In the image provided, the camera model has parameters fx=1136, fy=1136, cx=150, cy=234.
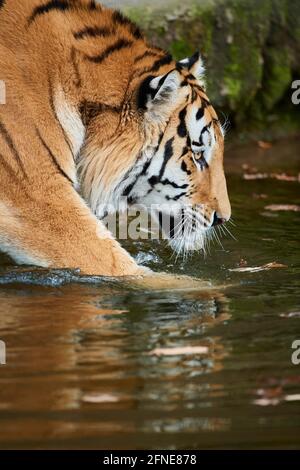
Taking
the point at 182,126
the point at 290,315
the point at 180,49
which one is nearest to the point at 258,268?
the point at 182,126

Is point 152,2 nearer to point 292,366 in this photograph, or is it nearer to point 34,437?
point 292,366

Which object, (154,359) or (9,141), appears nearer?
(154,359)

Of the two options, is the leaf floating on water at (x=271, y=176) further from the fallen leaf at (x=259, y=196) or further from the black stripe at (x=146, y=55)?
the black stripe at (x=146, y=55)

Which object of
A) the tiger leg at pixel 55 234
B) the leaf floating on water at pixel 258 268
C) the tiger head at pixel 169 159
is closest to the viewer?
the tiger leg at pixel 55 234

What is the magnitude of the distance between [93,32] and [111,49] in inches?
4.9

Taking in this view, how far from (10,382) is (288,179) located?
499 cm

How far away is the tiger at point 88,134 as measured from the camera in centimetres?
531

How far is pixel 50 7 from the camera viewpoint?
218 inches

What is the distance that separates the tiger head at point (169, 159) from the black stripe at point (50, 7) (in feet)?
1.84

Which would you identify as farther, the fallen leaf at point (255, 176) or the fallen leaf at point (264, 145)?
the fallen leaf at point (264, 145)

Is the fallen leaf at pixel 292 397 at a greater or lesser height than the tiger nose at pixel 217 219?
lesser

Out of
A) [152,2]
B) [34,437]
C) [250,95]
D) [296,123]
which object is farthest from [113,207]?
[296,123]

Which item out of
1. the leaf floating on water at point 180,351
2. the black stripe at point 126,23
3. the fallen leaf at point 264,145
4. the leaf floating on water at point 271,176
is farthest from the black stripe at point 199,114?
the fallen leaf at point 264,145

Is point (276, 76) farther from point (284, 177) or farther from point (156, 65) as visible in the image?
point (156, 65)
